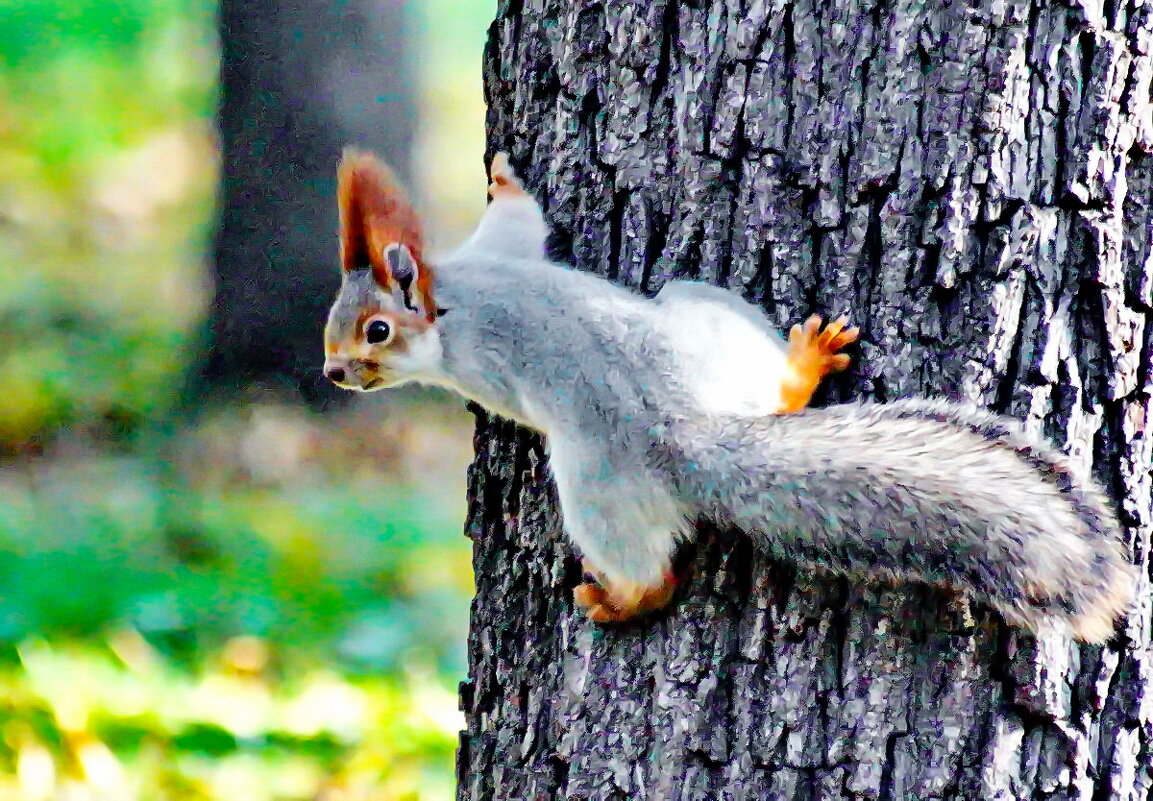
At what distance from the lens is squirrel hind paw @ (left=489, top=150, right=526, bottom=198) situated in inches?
47.3

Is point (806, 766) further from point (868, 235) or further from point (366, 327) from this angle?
point (366, 327)

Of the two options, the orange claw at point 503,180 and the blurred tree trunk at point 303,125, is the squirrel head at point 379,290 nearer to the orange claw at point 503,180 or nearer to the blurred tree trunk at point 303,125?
the orange claw at point 503,180

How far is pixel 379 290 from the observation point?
1140 mm

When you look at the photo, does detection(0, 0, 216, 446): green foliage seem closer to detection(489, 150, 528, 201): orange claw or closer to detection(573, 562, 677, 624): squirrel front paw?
detection(489, 150, 528, 201): orange claw

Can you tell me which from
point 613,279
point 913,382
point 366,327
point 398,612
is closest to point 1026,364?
point 913,382

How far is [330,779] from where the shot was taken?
2314 mm

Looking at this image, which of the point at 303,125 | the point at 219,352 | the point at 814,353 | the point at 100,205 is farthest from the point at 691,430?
the point at 100,205

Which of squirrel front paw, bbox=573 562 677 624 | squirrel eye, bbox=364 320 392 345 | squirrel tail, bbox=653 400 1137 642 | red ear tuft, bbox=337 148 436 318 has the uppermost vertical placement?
red ear tuft, bbox=337 148 436 318

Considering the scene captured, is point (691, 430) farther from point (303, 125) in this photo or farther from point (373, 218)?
point (303, 125)

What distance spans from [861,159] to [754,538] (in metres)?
0.34

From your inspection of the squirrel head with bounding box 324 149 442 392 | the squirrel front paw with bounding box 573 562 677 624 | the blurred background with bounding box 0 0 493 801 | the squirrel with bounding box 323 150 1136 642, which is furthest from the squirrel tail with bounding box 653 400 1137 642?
the blurred background with bounding box 0 0 493 801

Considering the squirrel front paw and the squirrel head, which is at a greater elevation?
the squirrel head

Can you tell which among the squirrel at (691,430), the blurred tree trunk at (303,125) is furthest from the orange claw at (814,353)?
the blurred tree trunk at (303,125)

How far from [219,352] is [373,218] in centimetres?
269
